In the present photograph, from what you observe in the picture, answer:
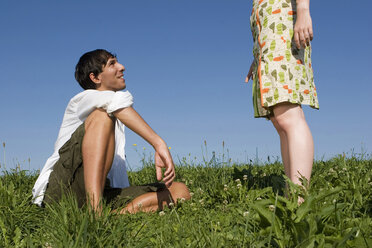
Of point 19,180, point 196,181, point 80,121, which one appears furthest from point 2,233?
point 196,181

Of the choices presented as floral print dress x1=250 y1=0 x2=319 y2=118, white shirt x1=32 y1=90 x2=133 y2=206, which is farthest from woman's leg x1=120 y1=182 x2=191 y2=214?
floral print dress x1=250 y1=0 x2=319 y2=118

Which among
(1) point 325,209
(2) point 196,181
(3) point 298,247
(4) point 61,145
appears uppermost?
(4) point 61,145

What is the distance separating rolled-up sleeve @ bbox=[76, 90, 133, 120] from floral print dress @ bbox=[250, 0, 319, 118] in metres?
1.20

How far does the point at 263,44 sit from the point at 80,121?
202 centimetres

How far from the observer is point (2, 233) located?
9.98 feet

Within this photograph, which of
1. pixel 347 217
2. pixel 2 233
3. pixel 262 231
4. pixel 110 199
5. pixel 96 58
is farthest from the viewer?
pixel 96 58

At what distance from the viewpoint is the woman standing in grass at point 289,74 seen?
3.22m

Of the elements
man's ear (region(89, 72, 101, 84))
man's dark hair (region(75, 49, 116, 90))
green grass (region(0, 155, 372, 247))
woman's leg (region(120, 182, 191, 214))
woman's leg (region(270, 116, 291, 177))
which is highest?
man's dark hair (region(75, 49, 116, 90))

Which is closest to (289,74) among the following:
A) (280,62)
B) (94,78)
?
(280,62)

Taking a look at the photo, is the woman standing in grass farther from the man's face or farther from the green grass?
the man's face

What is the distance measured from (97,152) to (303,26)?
204 centimetres

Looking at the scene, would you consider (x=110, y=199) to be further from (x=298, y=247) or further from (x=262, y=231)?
(x=298, y=247)

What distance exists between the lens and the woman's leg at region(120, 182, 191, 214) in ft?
12.0

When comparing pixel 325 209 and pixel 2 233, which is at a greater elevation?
pixel 325 209
